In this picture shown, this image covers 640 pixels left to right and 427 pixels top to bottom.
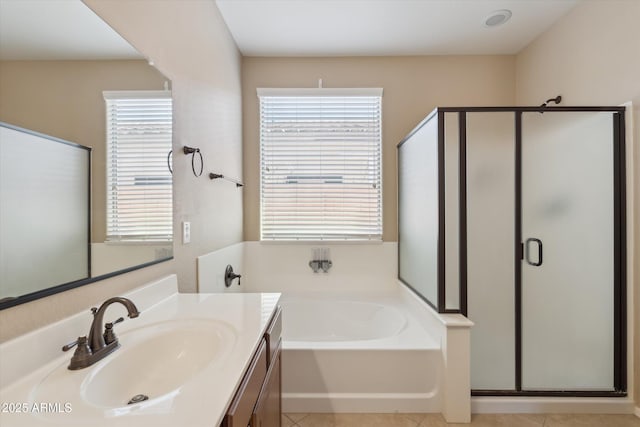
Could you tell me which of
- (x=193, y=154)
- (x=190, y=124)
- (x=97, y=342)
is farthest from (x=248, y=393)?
(x=190, y=124)

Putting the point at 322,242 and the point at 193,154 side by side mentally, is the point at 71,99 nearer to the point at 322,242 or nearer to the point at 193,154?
the point at 193,154

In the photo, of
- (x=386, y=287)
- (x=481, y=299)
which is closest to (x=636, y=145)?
(x=481, y=299)

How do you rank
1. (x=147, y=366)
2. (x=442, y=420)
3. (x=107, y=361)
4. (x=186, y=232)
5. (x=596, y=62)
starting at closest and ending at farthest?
(x=107, y=361), (x=147, y=366), (x=186, y=232), (x=442, y=420), (x=596, y=62)

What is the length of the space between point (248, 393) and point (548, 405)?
196 centimetres

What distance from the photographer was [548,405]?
5.44 ft

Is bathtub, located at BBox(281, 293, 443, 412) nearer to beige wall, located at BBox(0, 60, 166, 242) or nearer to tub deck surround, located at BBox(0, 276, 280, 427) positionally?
tub deck surround, located at BBox(0, 276, 280, 427)

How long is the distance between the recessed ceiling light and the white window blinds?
2.34 m

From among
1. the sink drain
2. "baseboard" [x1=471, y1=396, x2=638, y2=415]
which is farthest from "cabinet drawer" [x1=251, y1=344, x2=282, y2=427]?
"baseboard" [x1=471, y1=396, x2=638, y2=415]

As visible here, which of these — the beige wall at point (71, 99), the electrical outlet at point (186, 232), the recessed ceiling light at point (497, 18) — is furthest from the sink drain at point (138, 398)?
the recessed ceiling light at point (497, 18)

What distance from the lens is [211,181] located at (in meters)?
1.82

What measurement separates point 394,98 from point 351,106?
413 millimetres

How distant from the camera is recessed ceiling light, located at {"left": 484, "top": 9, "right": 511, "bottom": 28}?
201 cm

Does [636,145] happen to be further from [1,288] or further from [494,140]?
[1,288]

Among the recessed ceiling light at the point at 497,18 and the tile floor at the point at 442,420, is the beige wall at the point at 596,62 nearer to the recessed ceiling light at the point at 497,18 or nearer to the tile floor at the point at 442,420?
the tile floor at the point at 442,420
